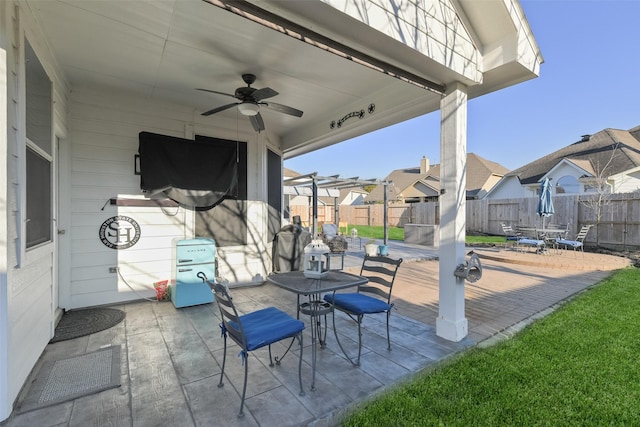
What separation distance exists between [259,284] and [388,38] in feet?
13.0

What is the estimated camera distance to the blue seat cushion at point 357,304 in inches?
92.7

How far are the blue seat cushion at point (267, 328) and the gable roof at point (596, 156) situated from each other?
14890 mm

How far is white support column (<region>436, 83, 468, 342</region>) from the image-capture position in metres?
2.71

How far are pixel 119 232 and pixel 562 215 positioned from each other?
1232 cm

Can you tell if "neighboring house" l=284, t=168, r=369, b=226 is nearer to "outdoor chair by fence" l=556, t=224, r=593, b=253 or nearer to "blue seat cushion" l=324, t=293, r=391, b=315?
"blue seat cushion" l=324, t=293, r=391, b=315

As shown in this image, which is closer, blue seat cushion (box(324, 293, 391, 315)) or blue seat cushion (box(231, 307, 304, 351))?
blue seat cushion (box(231, 307, 304, 351))

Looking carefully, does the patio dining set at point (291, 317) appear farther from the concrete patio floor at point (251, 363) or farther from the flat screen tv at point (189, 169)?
the flat screen tv at point (189, 169)

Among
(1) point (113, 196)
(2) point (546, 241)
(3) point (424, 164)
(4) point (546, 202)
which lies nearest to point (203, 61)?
(1) point (113, 196)

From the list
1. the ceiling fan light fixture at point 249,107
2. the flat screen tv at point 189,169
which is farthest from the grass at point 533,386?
the flat screen tv at point 189,169

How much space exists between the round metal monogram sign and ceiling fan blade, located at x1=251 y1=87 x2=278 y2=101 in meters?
2.32

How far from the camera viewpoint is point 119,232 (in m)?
3.72

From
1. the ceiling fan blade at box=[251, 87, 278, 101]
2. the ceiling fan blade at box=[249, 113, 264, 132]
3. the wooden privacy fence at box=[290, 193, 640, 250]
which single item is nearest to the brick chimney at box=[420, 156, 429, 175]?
the wooden privacy fence at box=[290, 193, 640, 250]

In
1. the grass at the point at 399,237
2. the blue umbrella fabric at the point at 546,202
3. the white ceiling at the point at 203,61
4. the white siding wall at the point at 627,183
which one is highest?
the white ceiling at the point at 203,61

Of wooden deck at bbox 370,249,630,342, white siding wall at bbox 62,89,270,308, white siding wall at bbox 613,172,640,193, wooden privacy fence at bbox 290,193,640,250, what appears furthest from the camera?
white siding wall at bbox 613,172,640,193
